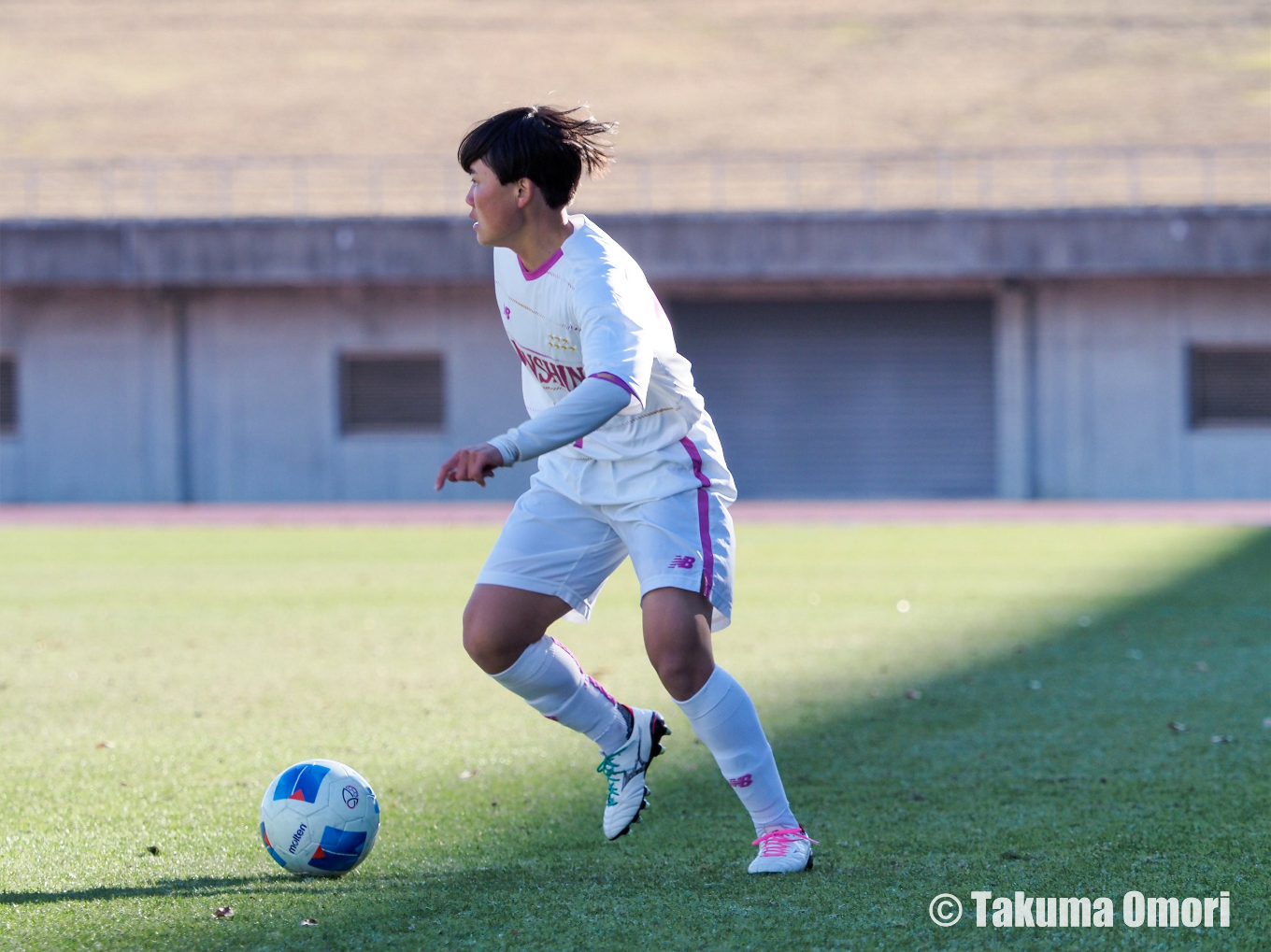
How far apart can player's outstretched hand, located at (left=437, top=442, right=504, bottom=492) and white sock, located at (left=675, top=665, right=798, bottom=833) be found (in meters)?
0.95

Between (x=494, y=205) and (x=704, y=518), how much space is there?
1055 mm

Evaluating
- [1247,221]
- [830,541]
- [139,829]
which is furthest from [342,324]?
[139,829]

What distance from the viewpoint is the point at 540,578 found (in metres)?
4.67

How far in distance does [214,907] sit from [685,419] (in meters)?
1.84

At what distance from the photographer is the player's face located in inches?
174

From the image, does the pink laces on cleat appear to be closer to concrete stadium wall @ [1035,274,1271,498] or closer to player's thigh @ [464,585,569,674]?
player's thigh @ [464,585,569,674]

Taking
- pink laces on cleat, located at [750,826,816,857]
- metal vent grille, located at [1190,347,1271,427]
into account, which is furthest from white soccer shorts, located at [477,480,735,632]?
metal vent grille, located at [1190,347,1271,427]

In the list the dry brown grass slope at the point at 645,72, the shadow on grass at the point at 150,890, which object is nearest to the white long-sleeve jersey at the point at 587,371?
the shadow on grass at the point at 150,890

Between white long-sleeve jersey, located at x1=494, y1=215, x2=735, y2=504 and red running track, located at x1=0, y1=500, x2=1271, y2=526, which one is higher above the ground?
white long-sleeve jersey, located at x1=494, y1=215, x2=735, y2=504

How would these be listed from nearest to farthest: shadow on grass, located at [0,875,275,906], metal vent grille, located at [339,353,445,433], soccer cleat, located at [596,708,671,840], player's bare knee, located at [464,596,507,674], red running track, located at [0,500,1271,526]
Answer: shadow on grass, located at [0,875,275,906] < player's bare knee, located at [464,596,507,674] < soccer cleat, located at [596,708,671,840] < red running track, located at [0,500,1271,526] < metal vent grille, located at [339,353,445,433]

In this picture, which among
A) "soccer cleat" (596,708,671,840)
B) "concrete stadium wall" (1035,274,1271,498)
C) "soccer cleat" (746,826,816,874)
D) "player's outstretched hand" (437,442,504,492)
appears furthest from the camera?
"concrete stadium wall" (1035,274,1271,498)

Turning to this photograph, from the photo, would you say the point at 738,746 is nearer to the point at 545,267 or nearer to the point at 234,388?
the point at 545,267

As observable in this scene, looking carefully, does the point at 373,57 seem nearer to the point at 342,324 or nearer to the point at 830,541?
the point at 342,324

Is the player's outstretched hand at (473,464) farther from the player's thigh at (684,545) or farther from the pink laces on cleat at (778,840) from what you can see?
the pink laces on cleat at (778,840)
